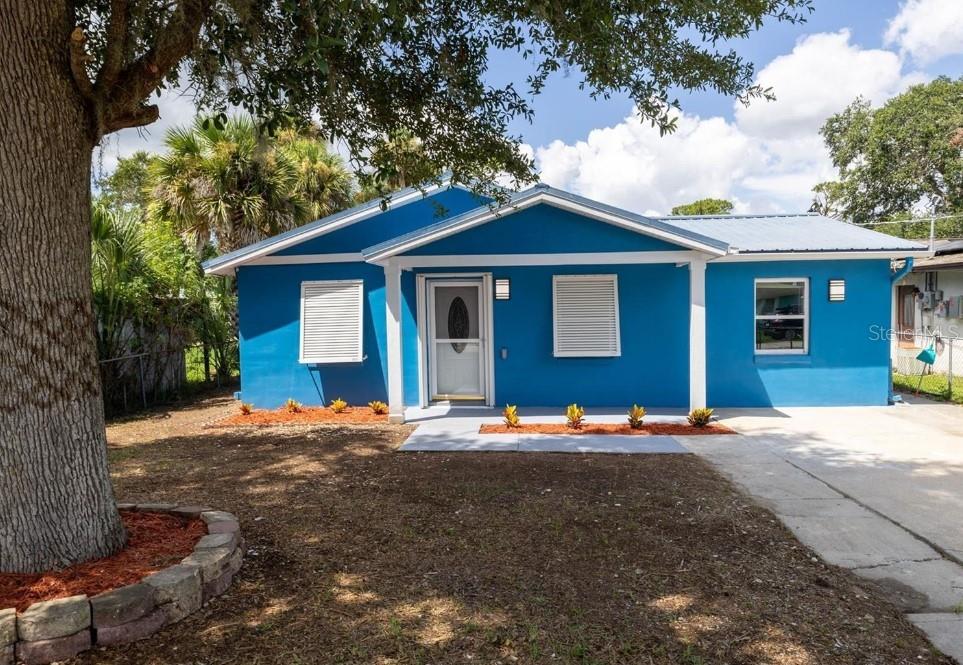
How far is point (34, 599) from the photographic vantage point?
3271 millimetres

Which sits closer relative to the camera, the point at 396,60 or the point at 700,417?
the point at 396,60

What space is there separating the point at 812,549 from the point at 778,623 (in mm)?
1318

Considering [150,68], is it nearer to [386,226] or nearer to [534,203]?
[534,203]

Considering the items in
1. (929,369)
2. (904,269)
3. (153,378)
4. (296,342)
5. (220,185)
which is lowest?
(929,369)

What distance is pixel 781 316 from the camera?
10492 millimetres

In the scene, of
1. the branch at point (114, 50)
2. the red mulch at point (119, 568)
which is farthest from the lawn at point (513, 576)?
the branch at point (114, 50)

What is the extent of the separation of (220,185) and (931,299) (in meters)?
18.3

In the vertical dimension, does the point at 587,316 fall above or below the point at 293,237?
below

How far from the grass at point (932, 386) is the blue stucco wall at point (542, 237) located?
6.49m

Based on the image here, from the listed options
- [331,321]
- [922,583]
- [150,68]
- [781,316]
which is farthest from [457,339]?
[922,583]

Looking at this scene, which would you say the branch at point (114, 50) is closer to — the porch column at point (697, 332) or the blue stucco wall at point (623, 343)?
the blue stucco wall at point (623, 343)

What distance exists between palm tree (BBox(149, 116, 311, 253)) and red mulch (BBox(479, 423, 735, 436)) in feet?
24.4

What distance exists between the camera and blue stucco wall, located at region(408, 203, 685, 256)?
9.42m

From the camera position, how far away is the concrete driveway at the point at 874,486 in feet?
12.9
